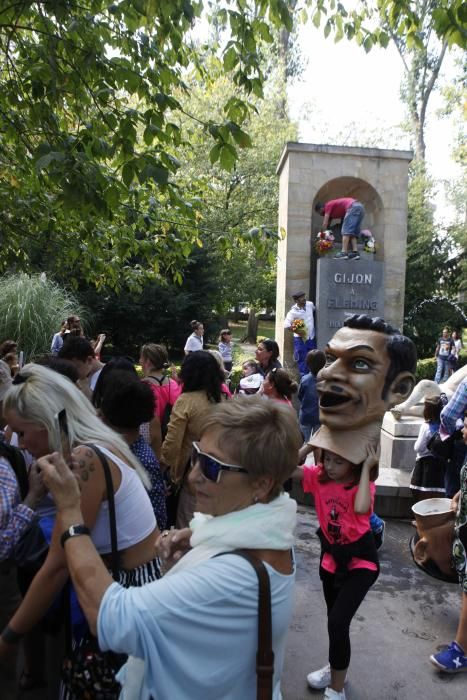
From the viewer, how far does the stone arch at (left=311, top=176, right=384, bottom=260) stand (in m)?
12.3

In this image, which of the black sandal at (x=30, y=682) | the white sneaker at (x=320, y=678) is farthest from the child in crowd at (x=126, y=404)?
the white sneaker at (x=320, y=678)

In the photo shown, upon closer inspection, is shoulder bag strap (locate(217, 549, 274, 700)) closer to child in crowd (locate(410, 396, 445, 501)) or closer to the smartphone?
the smartphone

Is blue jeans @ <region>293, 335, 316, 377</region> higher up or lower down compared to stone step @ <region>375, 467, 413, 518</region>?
higher up

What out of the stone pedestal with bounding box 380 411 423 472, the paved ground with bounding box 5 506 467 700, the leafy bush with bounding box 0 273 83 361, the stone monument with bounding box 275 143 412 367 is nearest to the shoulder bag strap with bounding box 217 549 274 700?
the paved ground with bounding box 5 506 467 700

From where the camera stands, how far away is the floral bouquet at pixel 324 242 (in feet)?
37.6

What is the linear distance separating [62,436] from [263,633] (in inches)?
42.9

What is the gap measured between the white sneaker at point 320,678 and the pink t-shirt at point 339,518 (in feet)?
1.96

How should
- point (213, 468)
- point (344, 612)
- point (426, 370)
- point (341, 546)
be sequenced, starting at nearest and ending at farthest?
point (213, 468) → point (344, 612) → point (341, 546) → point (426, 370)

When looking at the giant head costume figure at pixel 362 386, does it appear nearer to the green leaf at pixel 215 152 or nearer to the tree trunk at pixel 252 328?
the green leaf at pixel 215 152

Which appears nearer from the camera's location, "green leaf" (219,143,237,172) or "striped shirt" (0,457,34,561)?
"striped shirt" (0,457,34,561)

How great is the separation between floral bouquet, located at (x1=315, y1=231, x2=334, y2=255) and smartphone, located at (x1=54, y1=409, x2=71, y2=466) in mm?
9781

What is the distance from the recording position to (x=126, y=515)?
2.09 m

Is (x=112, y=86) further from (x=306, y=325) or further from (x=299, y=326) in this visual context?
(x=306, y=325)

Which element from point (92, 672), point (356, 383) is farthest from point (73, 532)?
point (356, 383)
